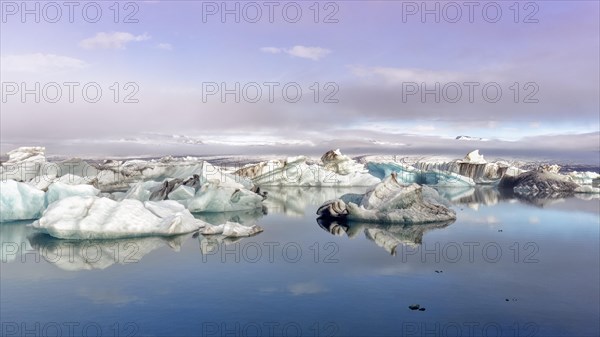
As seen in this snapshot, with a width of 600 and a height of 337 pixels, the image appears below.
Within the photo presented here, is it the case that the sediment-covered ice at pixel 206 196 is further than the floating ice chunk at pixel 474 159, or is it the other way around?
the floating ice chunk at pixel 474 159

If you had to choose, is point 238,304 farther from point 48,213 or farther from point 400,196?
point 400,196

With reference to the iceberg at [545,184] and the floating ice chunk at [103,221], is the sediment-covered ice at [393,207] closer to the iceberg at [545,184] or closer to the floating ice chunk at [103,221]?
the floating ice chunk at [103,221]

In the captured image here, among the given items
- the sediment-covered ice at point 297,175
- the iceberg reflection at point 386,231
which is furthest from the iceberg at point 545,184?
the iceberg reflection at point 386,231

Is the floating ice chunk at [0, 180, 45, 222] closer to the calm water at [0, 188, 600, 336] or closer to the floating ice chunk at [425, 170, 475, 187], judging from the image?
the calm water at [0, 188, 600, 336]

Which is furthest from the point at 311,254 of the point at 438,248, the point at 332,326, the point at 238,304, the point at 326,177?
the point at 326,177

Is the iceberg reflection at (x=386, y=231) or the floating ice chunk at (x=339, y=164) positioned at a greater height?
the floating ice chunk at (x=339, y=164)

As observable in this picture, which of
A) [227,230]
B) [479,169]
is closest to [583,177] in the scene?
[479,169]

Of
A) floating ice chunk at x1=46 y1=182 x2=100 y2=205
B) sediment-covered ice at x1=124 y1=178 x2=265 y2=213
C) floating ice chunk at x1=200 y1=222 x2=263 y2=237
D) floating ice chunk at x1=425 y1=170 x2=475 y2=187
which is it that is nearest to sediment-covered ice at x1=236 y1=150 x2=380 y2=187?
floating ice chunk at x1=425 y1=170 x2=475 y2=187
